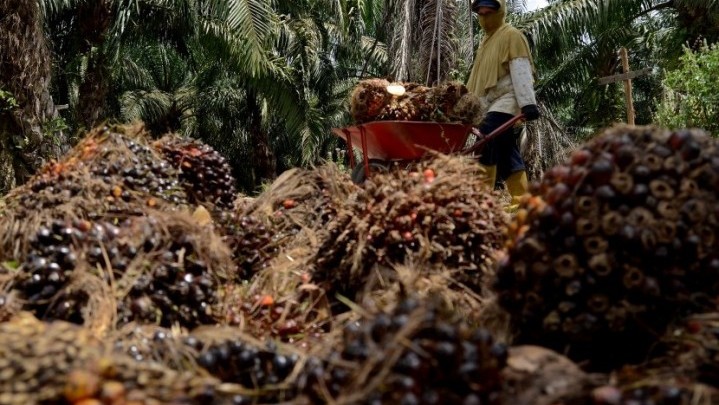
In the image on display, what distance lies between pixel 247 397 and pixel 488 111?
401 cm

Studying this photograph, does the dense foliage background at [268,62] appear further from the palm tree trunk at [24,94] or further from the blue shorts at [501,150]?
the blue shorts at [501,150]

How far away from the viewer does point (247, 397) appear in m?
1.40

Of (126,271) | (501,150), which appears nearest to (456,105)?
(501,150)

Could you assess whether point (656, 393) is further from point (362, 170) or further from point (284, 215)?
point (362, 170)

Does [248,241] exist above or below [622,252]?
below

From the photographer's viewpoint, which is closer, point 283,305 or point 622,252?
point 622,252

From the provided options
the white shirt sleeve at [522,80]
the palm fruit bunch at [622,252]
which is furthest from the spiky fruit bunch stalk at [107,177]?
the white shirt sleeve at [522,80]

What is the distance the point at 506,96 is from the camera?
5.01 m

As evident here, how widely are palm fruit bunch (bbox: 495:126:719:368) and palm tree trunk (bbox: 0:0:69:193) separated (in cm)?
698

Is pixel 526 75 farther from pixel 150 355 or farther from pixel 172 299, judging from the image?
pixel 150 355

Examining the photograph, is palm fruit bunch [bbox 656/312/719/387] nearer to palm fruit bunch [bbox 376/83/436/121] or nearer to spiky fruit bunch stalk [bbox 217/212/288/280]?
spiky fruit bunch stalk [bbox 217/212/288/280]

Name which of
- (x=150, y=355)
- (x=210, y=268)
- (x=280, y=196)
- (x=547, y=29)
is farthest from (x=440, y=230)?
(x=547, y=29)

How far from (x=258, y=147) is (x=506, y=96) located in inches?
659

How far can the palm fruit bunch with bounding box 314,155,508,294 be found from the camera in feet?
7.95
